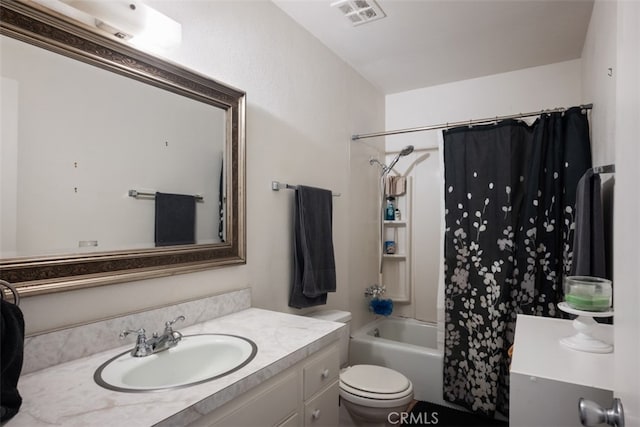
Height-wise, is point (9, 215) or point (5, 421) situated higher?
point (9, 215)

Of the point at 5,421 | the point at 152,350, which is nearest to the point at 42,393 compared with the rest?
the point at 5,421

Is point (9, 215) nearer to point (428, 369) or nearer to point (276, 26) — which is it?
point (276, 26)

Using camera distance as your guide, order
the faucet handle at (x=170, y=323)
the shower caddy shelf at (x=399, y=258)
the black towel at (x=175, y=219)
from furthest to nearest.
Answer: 1. the shower caddy shelf at (x=399, y=258)
2. the black towel at (x=175, y=219)
3. the faucet handle at (x=170, y=323)

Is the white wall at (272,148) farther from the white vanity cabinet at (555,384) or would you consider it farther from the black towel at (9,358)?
the white vanity cabinet at (555,384)

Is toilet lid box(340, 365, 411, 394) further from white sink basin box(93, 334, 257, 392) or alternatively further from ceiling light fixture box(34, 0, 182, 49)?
ceiling light fixture box(34, 0, 182, 49)

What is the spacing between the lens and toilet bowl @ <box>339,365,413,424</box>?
69.8 inches

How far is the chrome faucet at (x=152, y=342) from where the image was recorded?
1.13 meters

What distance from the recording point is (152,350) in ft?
3.75

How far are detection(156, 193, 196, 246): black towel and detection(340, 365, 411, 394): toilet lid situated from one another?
3.77 ft

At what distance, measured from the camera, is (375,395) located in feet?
5.87

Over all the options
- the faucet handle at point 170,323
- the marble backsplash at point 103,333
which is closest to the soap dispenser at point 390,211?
the marble backsplash at point 103,333

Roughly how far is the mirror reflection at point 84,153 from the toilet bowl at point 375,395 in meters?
1.13

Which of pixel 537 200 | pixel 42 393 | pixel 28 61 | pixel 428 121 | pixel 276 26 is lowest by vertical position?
pixel 42 393

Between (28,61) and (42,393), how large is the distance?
2.98 feet
